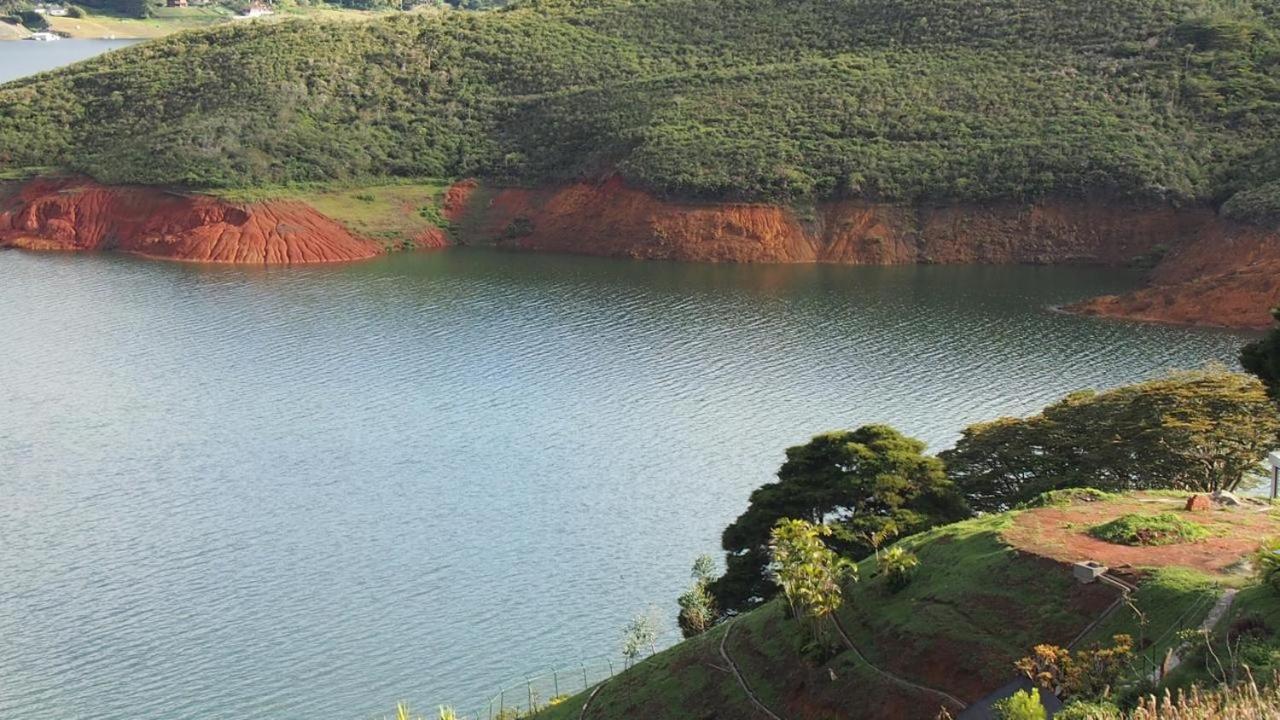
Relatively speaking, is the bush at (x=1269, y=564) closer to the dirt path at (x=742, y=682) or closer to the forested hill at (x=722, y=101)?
the dirt path at (x=742, y=682)

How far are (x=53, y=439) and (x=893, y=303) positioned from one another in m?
41.3

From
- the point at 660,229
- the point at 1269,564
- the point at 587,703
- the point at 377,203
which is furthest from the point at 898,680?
the point at 377,203

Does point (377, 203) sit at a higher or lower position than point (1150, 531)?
lower

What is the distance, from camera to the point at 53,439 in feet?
176

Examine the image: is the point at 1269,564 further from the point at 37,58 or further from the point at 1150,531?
the point at 37,58

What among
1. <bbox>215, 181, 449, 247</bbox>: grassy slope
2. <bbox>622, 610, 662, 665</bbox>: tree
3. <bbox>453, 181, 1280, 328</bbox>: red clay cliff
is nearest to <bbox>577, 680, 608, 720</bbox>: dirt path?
<bbox>622, 610, 662, 665</bbox>: tree

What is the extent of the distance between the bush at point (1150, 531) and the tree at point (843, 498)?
27.0ft

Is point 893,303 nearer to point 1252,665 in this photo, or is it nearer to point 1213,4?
point 1213,4

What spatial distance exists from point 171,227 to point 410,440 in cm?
5307

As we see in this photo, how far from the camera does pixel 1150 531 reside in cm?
2698

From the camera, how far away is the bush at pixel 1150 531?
26859 mm

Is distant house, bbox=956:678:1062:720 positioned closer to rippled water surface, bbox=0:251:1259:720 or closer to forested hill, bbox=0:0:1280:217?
rippled water surface, bbox=0:251:1259:720

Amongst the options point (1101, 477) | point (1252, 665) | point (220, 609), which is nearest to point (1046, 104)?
point (1101, 477)

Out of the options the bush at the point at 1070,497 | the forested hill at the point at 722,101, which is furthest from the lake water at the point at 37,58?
the bush at the point at 1070,497
